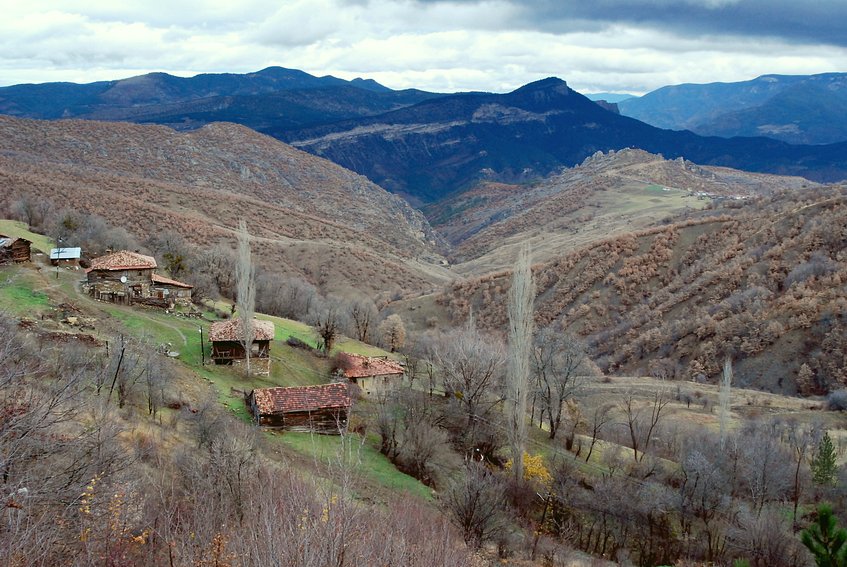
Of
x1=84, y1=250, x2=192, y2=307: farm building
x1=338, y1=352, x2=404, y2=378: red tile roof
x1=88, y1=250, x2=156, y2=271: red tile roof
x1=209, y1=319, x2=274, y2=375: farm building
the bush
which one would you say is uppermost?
x1=88, y1=250, x2=156, y2=271: red tile roof

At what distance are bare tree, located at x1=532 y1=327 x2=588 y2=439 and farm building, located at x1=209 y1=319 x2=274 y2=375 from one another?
1265 cm

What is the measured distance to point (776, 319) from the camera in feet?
135

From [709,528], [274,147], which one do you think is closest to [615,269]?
[709,528]

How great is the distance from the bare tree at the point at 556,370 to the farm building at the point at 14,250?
27.0 m

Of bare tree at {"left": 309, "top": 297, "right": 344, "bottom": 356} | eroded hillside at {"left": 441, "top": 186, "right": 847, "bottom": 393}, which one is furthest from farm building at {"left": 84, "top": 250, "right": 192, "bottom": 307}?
eroded hillside at {"left": 441, "top": 186, "right": 847, "bottom": 393}

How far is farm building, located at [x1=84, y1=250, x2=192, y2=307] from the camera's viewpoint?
31984 mm

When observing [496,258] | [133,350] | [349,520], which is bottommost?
[496,258]

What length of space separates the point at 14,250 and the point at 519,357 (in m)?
26.8

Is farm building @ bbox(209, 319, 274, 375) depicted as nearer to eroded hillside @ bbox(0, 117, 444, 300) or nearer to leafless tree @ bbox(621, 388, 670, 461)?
leafless tree @ bbox(621, 388, 670, 461)

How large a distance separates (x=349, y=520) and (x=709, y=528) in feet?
64.0

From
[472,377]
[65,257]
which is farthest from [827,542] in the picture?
[65,257]

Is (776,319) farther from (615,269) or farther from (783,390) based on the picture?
(615,269)

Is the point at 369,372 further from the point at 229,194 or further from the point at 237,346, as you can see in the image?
the point at 229,194

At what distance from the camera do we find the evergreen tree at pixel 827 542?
1330cm
